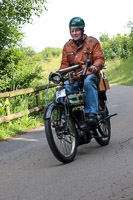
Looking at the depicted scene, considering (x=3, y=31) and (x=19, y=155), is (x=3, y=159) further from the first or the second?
(x=3, y=31)

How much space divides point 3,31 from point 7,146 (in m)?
6.46

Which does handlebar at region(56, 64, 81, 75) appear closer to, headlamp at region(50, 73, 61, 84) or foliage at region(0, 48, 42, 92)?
headlamp at region(50, 73, 61, 84)

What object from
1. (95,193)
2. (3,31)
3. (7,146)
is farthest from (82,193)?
(3,31)

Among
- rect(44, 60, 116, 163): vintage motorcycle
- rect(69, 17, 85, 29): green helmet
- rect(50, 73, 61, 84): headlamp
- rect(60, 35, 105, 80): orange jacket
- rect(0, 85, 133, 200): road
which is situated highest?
rect(69, 17, 85, 29): green helmet

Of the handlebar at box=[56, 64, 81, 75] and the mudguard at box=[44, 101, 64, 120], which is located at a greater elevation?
the handlebar at box=[56, 64, 81, 75]

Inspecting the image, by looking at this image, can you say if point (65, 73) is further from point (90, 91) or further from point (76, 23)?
point (76, 23)

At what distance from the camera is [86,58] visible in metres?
6.04

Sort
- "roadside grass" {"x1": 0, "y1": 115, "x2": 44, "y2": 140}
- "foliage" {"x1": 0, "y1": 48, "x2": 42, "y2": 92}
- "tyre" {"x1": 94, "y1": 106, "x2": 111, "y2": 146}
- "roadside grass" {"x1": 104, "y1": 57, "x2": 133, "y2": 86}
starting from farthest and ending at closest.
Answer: "roadside grass" {"x1": 104, "y1": 57, "x2": 133, "y2": 86}, "foliage" {"x1": 0, "y1": 48, "x2": 42, "y2": 92}, "roadside grass" {"x1": 0, "y1": 115, "x2": 44, "y2": 140}, "tyre" {"x1": 94, "y1": 106, "x2": 111, "y2": 146}

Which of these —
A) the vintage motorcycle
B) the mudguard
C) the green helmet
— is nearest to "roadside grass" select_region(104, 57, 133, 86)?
the green helmet

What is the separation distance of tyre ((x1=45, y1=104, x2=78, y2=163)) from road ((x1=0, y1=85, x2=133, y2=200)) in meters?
0.16

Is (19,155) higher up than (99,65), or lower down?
lower down

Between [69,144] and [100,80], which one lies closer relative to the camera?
[69,144]

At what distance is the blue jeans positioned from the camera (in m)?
5.72

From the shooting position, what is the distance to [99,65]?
19.4 feet
